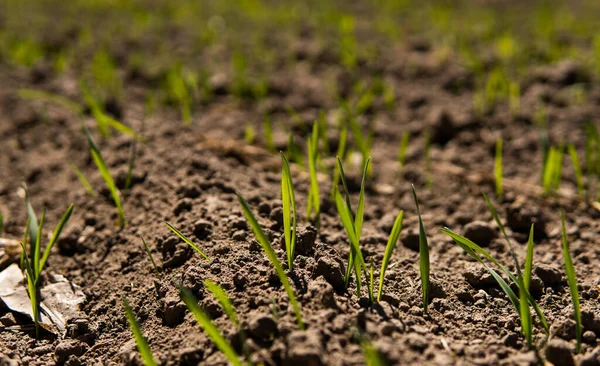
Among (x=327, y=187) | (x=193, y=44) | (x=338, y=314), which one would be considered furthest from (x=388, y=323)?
(x=193, y=44)

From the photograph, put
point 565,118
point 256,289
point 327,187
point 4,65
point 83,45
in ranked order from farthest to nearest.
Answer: point 83,45 < point 4,65 < point 565,118 < point 327,187 < point 256,289

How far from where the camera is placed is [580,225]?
2.01 m

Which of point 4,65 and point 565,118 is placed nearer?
point 565,118

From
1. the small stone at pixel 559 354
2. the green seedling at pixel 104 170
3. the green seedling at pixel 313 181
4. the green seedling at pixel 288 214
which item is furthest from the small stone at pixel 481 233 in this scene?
the green seedling at pixel 104 170

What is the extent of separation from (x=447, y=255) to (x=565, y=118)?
1353 millimetres

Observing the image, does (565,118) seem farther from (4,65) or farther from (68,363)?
(4,65)

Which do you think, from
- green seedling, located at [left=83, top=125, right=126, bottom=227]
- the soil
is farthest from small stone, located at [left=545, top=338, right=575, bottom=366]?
green seedling, located at [left=83, top=125, right=126, bottom=227]

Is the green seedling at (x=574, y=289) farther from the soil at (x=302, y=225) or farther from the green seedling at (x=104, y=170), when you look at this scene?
the green seedling at (x=104, y=170)

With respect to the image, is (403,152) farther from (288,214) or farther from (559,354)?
(559,354)

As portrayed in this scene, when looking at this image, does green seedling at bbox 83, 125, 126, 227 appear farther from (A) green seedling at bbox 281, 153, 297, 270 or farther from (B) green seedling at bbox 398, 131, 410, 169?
(B) green seedling at bbox 398, 131, 410, 169

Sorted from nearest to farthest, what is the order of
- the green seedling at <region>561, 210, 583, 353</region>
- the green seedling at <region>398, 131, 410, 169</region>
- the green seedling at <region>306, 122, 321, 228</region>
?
the green seedling at <region>561, 210, 583, 353</region> → the green seedling at <region>306, 122, 321, 228</region> → the green seedling at <region>398, 131, 410, 169</region>

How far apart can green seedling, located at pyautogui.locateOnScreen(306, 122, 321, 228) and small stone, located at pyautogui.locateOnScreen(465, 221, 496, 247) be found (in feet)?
1.77

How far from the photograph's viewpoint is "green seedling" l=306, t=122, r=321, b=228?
1.64 meters

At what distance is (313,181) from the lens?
5.39 feet
